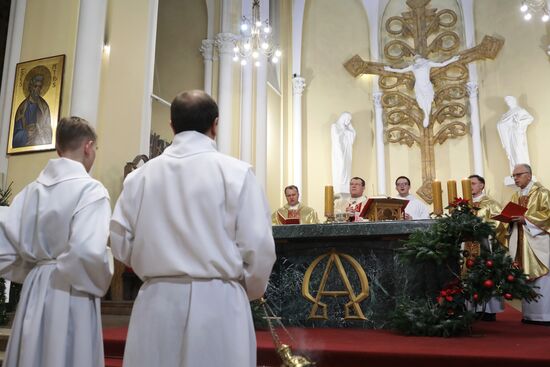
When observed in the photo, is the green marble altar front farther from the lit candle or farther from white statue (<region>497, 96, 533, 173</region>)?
white statue (<region>497, 96, 533, 173</region>)

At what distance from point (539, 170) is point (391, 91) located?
3378 mm

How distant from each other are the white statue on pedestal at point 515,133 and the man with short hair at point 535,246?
14.3 feet

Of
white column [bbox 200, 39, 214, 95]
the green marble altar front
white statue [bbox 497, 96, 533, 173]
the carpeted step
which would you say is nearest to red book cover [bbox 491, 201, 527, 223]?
the green marble altar front

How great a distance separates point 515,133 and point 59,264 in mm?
9291

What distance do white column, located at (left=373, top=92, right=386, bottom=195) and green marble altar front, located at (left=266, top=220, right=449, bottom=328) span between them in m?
6.41

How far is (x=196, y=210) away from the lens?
192 cm

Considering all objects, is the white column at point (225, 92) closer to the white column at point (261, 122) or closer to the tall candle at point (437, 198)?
the white column at point (261, 122)

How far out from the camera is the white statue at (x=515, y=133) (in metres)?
9.65

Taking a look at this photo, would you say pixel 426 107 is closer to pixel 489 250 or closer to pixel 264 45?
pixel 264 45

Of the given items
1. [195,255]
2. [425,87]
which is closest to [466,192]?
[195,255]

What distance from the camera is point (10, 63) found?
6621 mm

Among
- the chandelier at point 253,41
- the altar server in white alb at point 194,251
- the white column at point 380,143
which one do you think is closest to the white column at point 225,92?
the chandelier at point 253,41

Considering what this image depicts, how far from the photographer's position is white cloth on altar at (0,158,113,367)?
232cm

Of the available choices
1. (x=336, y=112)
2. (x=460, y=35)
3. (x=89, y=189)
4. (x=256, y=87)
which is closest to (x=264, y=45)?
(x=256, y=87)
